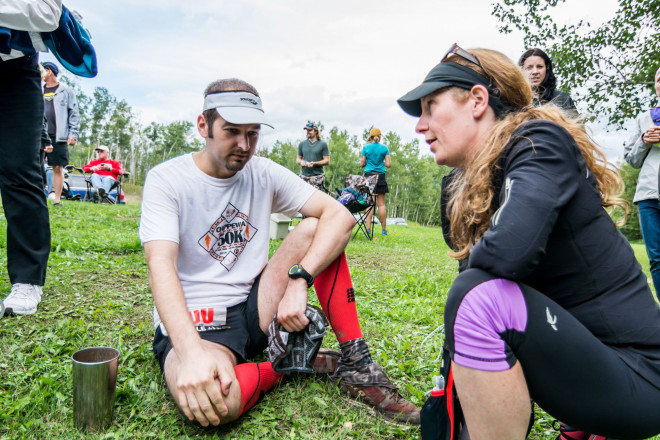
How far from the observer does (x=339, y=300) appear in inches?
79.6

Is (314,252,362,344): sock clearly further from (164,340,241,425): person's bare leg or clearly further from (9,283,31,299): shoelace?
(9,283,31,299): shoelace

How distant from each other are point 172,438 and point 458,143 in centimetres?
148

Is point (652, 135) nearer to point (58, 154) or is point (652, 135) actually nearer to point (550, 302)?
point (550, 302)

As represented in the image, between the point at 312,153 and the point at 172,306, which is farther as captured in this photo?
the point at 312,153

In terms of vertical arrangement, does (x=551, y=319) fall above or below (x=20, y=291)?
above

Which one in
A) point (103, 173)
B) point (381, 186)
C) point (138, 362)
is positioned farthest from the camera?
point (103, 173)

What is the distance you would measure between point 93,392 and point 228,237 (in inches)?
32.2

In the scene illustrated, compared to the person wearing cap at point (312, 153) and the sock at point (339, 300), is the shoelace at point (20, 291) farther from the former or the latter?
the person wearing cap at point (312, 153)

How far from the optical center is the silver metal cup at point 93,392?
1484 mm

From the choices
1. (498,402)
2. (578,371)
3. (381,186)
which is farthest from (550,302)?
(381,186)

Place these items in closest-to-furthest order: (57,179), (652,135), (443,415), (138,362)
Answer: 1. (443,415)
2. (138,362)
3. (652,135)
4. (57,179)

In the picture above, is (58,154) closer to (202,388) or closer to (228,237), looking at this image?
(228,237)

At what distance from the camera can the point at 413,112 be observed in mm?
1657

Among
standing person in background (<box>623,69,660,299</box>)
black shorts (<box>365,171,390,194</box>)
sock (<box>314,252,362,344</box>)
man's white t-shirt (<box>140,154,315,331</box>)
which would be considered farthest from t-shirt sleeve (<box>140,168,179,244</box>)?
black shorts (<box>365,171,390,194</box>)
